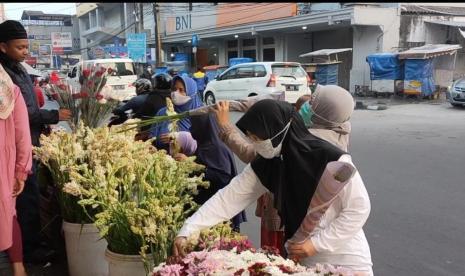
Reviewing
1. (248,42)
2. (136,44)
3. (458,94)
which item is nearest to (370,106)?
(458,94)

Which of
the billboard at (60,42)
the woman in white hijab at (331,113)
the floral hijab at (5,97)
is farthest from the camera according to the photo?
the billboard at (60,42)

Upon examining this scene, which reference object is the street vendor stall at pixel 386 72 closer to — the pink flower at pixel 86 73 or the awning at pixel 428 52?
the awning at pixel 428 52

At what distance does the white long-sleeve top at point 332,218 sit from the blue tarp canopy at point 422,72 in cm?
1700

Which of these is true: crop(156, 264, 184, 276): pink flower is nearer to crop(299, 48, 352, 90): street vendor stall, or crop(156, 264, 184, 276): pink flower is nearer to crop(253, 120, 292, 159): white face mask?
crop(253, 120, 292, 159): white face mask

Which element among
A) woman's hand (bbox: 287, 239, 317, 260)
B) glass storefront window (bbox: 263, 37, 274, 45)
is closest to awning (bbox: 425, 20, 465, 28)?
glass storefront window (bbox: 263, 37, 274, 45)

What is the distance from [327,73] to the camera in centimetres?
2009

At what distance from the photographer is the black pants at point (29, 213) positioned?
338 centimetres

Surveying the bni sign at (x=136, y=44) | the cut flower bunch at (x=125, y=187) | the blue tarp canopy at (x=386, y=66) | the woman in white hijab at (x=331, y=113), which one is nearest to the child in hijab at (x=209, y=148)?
the cut flower bunch at (x=125, y=187)

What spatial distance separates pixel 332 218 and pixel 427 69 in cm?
1745

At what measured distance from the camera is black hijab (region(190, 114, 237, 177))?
11.1ft

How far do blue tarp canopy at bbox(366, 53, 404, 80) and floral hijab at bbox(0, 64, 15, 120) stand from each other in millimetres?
17274

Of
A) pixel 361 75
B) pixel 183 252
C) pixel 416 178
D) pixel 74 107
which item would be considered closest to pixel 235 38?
pixel 361 75

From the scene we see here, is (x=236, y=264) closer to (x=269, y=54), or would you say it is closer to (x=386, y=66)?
(x=386, y=66)

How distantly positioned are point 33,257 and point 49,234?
0.62 ft
